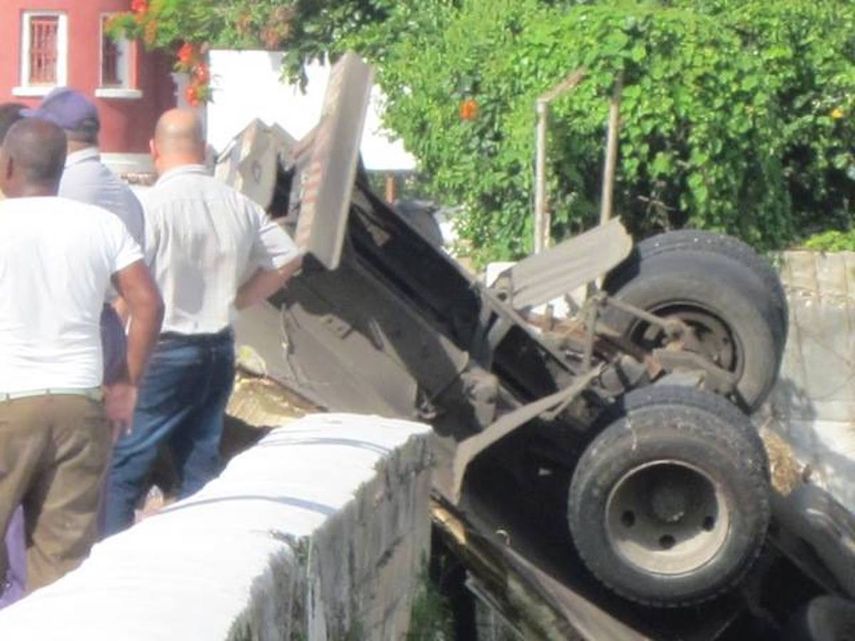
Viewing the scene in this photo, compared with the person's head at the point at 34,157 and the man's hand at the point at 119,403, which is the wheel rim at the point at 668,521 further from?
the person's head at the point at 34,157

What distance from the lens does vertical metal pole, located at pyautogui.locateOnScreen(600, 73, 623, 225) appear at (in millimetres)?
12398

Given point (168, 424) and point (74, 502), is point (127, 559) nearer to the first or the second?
point (74, 502)

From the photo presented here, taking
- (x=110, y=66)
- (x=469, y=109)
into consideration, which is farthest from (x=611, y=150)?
(x=110, y=66)

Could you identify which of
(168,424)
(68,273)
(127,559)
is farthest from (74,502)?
(127,559)

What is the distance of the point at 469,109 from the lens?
1322 cm

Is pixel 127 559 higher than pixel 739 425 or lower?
higher

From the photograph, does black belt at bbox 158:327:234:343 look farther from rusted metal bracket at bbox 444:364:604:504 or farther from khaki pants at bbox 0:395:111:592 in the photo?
khaki pants at bbox 0:395:111:592

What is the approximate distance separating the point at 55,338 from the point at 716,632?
356 centimetres

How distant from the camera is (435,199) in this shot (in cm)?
1415

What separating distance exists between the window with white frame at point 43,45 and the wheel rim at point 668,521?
30.4 metres

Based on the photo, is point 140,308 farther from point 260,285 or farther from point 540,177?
point 540,177

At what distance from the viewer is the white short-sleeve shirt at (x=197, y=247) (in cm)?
749

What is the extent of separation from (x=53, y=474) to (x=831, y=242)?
806 cm

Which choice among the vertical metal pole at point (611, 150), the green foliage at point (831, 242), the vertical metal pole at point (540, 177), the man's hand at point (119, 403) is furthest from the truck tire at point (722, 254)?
the man's hand at point (119, 403)
